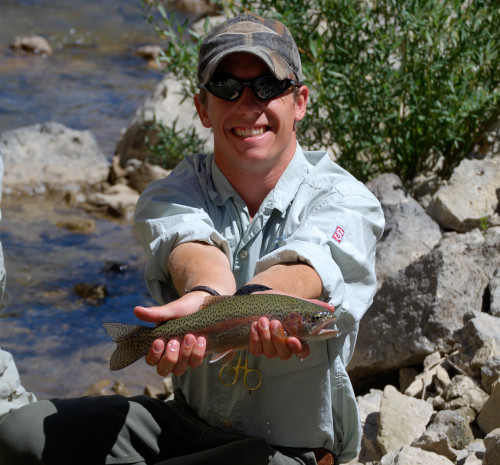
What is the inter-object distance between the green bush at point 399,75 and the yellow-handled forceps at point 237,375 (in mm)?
3678

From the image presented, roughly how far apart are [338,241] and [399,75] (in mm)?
3819

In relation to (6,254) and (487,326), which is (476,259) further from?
(6,254)

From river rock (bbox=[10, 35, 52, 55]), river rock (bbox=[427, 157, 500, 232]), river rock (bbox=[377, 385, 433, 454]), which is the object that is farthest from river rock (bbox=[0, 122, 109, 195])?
river rock (bbox=[377, 385, 433, 454])

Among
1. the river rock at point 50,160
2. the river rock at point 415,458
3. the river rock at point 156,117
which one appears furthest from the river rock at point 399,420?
the river rock at point 50,160

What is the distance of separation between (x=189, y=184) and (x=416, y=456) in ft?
5.33

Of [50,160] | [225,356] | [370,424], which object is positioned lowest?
[50,160]

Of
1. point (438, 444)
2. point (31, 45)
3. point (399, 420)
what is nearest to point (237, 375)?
point (438, 444)

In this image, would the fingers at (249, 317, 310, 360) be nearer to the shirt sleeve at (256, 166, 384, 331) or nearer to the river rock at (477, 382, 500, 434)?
the shirt sleeve at (256, 166, 384, 331)

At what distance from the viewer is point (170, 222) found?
376 centimetres

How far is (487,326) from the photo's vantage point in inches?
202

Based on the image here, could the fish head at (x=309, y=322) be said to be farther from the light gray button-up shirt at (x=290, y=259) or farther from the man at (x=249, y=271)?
the light gray button-up shirt at (x=290, y=259)

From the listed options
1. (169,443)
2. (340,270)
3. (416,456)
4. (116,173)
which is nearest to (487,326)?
(416,456)

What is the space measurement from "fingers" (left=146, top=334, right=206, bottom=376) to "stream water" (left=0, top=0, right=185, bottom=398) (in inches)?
160

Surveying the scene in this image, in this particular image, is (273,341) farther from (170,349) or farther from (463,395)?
(463,395)
